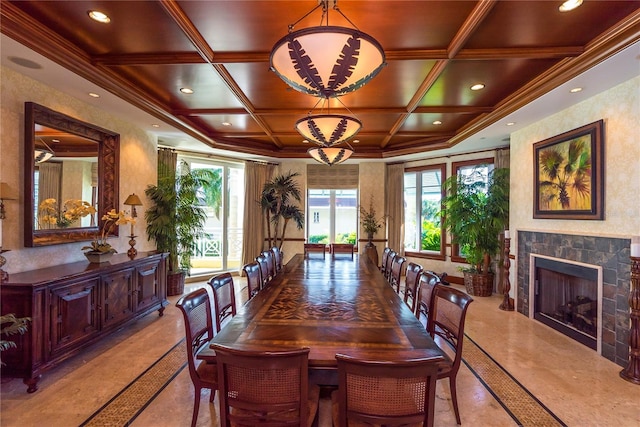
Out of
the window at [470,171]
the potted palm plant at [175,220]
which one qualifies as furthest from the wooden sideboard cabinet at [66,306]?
the window at [470,171]

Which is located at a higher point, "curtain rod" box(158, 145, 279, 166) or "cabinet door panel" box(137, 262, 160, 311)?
"curtain rod" box(158, 145, 279, 166)

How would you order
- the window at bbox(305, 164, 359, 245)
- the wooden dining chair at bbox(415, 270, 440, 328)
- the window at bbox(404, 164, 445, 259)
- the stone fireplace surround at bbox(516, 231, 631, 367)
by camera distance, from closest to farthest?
the wooden dining chair at bbox(415, 270, 440, 328) < the stone fireplace surround at bbox(516, 231, 631, 367) < the window at bbox(404, 164, 445, 259) < the window at bbox(305, 164, 359, 245)

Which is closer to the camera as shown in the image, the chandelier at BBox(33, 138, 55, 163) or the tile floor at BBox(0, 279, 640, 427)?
the tile floor at BBox(0, 279, 640, 427)

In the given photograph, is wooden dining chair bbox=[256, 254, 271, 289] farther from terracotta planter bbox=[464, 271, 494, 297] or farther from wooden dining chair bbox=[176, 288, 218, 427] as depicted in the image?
terracotta planter bbox=[464, 271, 494, 297]

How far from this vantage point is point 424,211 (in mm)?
7070

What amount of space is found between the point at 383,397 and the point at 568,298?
376cm

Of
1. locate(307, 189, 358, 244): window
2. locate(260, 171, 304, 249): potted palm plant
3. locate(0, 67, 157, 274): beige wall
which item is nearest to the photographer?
locate(0, 67, 157, 274): beige wall

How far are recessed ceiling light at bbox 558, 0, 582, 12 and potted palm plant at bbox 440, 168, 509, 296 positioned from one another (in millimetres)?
3496

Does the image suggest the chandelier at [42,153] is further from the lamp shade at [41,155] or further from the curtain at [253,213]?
the curtain at [253,213]

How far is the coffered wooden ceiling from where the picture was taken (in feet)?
7.33

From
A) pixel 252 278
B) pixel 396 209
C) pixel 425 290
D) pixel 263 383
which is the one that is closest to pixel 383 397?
pixel 263 383

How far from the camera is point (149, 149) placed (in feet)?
16.4

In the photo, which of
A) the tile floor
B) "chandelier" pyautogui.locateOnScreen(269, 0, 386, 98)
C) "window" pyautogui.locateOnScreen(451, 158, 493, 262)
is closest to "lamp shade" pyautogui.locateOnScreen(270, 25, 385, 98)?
"chandelier" pyautogui.locateOnScreen(269, 0, 386, 98)

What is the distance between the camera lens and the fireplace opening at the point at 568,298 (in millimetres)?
3486
